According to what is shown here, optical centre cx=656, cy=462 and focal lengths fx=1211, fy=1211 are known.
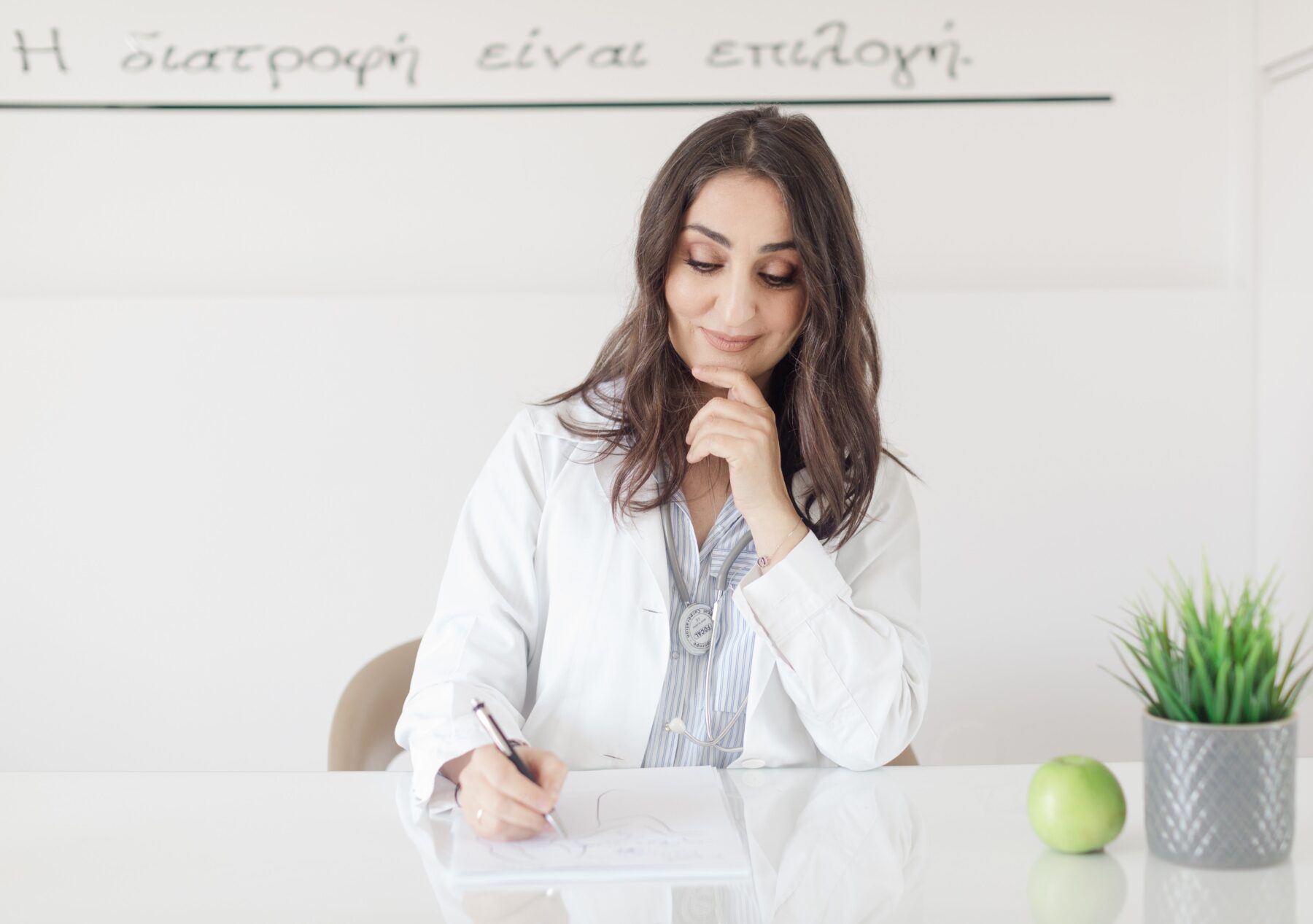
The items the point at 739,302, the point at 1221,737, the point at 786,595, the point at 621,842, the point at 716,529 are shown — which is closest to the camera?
the point at 1221,737

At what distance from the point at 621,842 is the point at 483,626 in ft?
1.75

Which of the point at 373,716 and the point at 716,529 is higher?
the point at 716,529

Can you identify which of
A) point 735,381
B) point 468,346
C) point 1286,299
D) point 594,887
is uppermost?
point 1286,299

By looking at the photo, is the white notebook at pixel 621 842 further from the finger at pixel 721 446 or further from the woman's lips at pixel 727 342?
the woman's lips at pixel 727 342

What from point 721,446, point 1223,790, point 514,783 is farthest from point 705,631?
point 1223,790

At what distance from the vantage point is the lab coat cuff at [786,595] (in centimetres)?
162

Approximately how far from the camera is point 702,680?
5.88ft

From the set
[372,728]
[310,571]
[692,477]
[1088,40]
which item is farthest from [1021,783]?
[1088,40]

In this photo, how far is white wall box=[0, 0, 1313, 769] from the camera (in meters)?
2.95

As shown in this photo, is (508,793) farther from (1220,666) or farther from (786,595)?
(1220,666)

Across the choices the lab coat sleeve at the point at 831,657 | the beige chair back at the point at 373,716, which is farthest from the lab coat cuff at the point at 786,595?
the beige chair back at the point at 373,716

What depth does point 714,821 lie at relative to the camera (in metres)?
1.32

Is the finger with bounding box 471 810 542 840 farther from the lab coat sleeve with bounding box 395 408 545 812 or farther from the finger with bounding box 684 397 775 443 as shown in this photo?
the finger with bounding box 684 397 775 443

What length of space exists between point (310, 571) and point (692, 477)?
1.41 m
